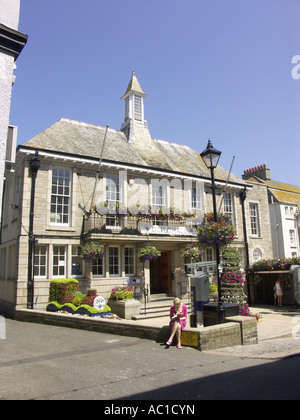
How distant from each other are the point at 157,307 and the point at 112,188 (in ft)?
20.5

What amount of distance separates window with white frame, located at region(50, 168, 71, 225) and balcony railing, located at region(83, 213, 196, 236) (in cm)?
100

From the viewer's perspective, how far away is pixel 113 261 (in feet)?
51.4

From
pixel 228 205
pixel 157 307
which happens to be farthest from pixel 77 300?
pixel 228 205

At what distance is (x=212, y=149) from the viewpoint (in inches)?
407

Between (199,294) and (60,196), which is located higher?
(60,196)

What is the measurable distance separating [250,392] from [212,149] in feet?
23.8

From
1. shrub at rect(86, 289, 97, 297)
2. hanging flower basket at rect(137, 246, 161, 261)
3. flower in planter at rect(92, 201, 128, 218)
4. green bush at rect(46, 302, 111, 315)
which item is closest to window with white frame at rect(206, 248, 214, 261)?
hanging flower basket at rect(137, 246, 161, 261)

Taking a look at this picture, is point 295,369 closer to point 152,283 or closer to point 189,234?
point 189,234

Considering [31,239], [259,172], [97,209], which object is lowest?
[31,239]

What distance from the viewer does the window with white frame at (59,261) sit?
1424 centimetres

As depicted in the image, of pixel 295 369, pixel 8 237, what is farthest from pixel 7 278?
pixel 295 369

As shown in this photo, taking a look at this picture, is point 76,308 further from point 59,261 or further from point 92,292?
point 59,261

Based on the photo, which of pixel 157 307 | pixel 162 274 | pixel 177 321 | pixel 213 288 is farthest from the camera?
pixel 162 274

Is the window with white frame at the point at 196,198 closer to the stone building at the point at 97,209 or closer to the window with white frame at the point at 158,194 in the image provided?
the stone building at the point at 97,209
